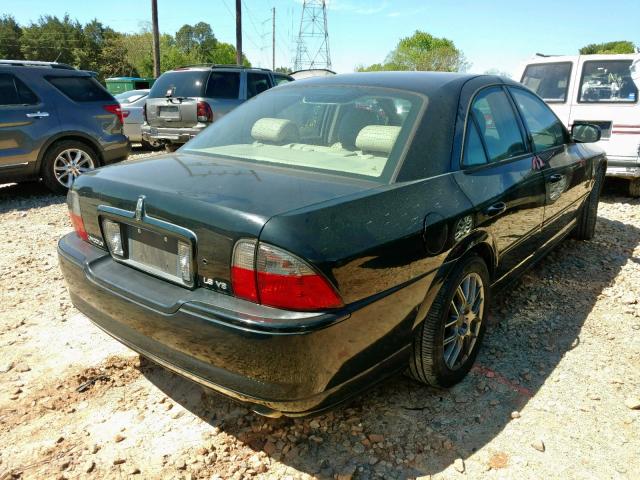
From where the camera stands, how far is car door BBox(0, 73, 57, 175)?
639cm

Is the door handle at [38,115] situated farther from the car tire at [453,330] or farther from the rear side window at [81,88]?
the car tire at [453,330]

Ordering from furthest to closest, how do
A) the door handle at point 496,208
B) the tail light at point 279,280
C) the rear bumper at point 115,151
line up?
the rear bumper at point 115,151 < the door handle at point 496,208 < the tail light at point 279,280

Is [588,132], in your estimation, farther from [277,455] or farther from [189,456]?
[189,456]

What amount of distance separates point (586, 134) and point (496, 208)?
2.01 meters

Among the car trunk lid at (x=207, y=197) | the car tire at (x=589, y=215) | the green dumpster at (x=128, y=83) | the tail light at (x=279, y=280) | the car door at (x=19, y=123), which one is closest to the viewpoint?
the tail light at (x=279, y=280)

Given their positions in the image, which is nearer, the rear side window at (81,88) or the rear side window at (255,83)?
the rear side window at (81,88)

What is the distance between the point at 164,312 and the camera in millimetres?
2016

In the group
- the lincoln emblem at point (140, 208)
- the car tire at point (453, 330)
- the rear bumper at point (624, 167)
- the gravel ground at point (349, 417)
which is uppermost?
the lincoln emblem at point (140, 208)

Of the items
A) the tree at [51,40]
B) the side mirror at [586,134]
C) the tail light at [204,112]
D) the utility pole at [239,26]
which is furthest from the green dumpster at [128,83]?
the tree at [51,40]

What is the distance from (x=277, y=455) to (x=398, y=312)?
0.84 metres

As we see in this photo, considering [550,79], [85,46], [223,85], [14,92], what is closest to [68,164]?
[14,92]

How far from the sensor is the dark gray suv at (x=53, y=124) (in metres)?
6.47

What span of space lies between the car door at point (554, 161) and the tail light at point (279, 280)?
90.3 inches

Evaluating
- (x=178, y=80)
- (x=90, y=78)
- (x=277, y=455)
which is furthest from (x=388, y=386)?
(x=178, y=80)
